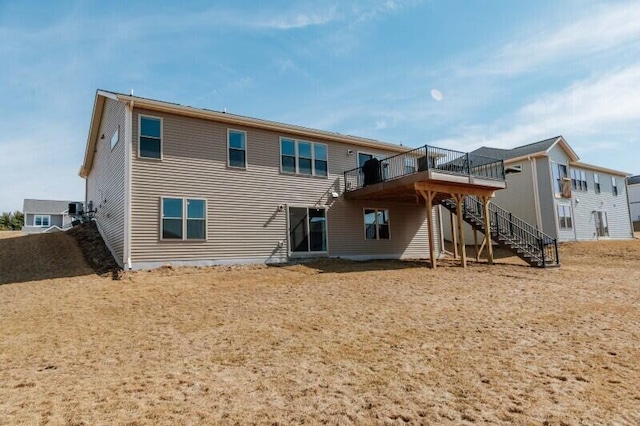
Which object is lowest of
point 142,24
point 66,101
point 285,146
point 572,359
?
point 572,359

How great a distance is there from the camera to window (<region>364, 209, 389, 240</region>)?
16797 mm

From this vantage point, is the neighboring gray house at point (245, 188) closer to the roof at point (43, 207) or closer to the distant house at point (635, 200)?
the roof at point (43, 207)

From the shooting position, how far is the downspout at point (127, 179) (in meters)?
11.3

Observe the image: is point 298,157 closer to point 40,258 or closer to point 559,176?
point 40,258

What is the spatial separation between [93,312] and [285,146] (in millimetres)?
9285

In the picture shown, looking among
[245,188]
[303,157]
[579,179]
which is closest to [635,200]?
[579,179]

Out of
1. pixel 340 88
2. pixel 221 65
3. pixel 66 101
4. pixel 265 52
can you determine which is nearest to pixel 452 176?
pixel 340 88

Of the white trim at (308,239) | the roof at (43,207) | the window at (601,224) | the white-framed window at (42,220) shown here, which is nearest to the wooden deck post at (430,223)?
the white trim at (308,239)

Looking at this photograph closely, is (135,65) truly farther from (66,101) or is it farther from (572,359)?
(572,359)

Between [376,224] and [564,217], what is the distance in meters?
14.1

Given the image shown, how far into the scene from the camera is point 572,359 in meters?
5.06

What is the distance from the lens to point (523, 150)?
82.6 feet

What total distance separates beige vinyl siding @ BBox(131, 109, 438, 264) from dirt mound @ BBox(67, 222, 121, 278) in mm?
1014

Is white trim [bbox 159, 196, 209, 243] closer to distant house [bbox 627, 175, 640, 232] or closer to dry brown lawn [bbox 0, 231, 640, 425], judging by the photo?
dry brown lawn [bbox 0, 231, 640, 425]
